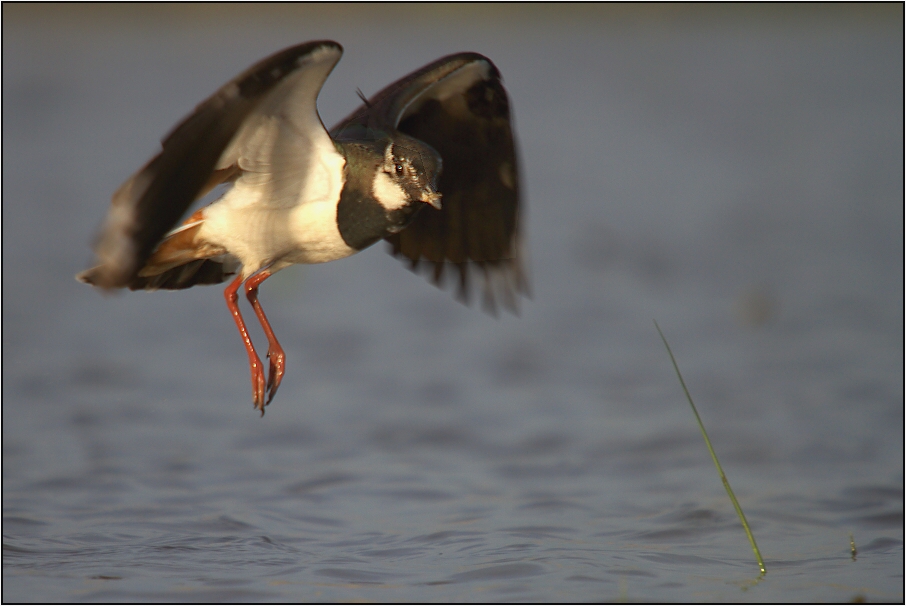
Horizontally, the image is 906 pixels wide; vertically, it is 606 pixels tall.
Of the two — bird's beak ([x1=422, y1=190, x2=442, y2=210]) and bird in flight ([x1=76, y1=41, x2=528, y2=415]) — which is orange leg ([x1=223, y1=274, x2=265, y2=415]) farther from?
bird's beak ([x1=422, y1=190, x2=442, y2=210])

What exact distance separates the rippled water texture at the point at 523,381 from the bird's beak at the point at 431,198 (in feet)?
4.91

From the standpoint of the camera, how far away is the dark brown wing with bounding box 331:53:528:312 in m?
5.18

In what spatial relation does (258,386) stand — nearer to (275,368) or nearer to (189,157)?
(275,368)

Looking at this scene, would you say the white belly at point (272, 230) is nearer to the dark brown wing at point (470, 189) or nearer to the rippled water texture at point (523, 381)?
the dark brown wing at point (470, 189)

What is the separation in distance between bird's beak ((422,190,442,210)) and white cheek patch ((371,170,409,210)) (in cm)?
7

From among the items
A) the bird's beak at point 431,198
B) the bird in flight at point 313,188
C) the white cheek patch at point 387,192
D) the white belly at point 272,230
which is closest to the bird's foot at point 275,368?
the bird in flight at point 313,188

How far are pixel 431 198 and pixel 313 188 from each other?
0.47 meters

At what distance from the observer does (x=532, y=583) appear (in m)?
4.54

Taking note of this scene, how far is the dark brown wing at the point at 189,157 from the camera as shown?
3.80 meters

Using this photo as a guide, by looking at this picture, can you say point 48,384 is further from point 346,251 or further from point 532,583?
point 532,583

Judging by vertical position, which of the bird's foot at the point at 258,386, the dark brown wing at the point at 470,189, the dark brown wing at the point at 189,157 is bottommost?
the bird's foot at the point at 258,386

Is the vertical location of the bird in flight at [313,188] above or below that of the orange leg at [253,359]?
above

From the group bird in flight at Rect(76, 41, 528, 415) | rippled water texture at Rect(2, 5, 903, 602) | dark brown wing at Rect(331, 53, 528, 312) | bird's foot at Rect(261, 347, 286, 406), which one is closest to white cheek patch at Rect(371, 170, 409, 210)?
bird in flight at Rect(76, 41, 528, 415)

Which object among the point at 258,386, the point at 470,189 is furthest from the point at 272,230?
the point at 470,189
